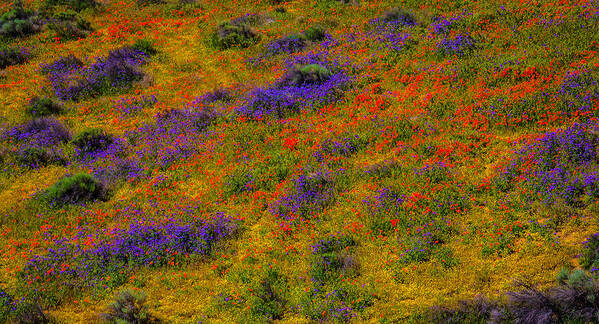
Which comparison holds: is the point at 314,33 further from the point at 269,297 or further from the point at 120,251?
the point at 269,297

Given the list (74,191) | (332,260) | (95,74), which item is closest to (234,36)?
(95,74)

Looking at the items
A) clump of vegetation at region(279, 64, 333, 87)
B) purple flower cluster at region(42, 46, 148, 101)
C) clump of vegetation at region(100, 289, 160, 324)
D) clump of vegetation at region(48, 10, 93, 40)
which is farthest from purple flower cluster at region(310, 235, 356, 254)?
clump of vegetation at region(48, 10, 93, 40)

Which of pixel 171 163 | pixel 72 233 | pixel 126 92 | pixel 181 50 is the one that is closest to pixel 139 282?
pixel 72 233

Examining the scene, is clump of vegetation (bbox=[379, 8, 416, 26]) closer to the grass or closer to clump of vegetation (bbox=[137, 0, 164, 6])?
the grass

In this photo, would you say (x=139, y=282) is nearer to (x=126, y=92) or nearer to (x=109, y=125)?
(x=109, y=125)

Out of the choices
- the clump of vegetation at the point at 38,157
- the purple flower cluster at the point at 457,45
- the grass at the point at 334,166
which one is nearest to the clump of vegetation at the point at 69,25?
the grass at the point at 334,166

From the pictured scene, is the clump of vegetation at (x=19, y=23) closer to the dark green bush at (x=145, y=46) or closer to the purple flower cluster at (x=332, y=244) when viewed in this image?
the dark green bush at (x=145, y=46)

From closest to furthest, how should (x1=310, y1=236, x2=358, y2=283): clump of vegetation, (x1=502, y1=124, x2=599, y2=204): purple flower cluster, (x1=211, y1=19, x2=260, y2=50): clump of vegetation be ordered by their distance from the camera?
(x1=310, y1=236, x2=358, y2=283): clump of vegetation → (x1=502, y1=124, x2=599, y2=204): purple flower cluster → (x1=211, y1=19, x2=260, y2=50): clump of vegetation
